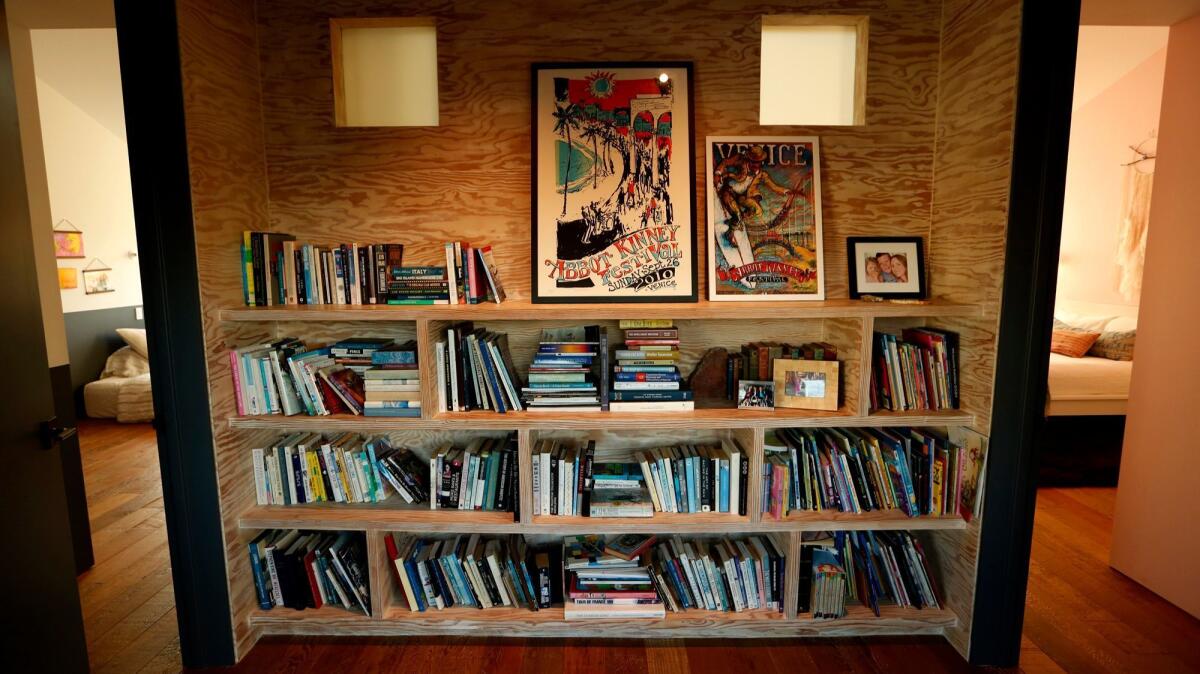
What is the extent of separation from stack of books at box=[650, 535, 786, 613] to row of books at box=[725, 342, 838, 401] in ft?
1.98

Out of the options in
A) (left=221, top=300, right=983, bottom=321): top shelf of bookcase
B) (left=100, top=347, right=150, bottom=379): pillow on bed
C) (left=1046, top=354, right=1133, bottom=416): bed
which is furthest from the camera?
(left=100, top=347, right=150, bottom=379): pillow on bed

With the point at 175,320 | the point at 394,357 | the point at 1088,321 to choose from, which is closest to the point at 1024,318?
the point at 394,357

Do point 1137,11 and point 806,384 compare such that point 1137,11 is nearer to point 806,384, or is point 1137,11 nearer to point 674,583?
point 806,384

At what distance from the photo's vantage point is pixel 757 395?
215cm

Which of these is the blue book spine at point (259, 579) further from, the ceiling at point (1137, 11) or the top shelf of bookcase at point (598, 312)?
the ceiling at point (1137, 11)

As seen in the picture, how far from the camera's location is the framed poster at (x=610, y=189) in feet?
7.36

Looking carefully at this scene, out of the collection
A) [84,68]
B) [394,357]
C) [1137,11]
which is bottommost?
[394,357]

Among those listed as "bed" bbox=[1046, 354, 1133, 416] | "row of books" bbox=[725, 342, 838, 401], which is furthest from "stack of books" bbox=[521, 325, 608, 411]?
"bed" bbox=[1046, 354, 1133, 416]

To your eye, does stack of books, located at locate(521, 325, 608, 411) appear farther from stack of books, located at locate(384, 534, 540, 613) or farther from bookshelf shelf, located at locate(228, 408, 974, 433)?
stack of books, located at locate(384, 534, 540, 613)

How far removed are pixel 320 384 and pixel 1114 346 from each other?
4919 mm

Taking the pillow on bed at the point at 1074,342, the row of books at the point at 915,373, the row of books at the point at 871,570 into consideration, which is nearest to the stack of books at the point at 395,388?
the row of books at the point at 871,570

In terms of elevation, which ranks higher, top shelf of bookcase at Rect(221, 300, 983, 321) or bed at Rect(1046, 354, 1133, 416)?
top shelf of bookcase at Rect(221, 300, 983, 321)

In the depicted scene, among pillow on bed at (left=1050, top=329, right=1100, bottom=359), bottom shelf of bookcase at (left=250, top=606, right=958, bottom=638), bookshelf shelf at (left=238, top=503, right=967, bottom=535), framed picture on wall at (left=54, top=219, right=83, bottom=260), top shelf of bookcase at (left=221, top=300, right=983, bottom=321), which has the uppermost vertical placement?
framed picture on wall at (left=54, top=219, right=83, bottom=260)

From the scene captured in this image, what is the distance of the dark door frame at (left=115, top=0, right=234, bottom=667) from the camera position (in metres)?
1.84
